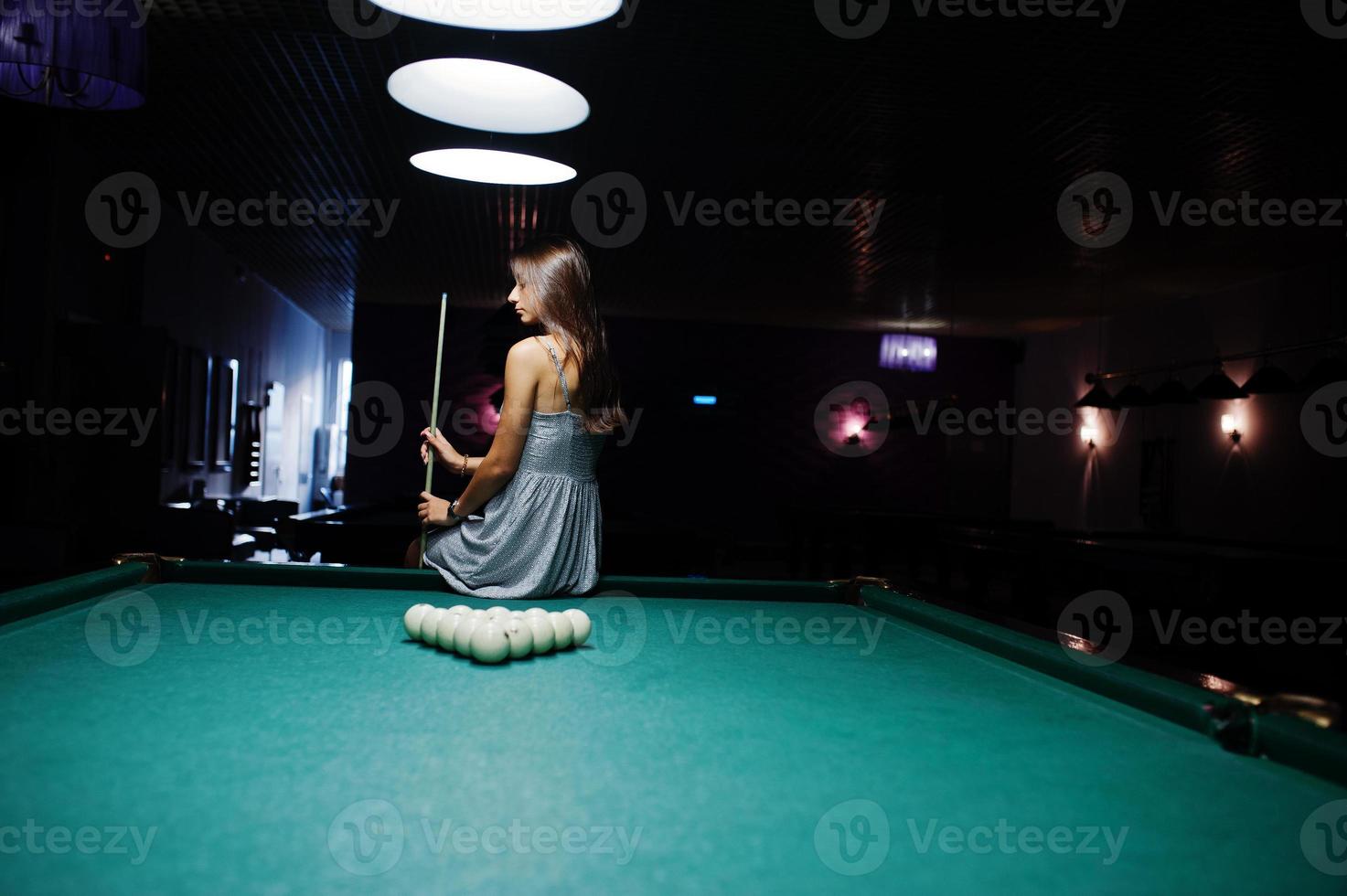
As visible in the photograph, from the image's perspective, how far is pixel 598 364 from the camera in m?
2.90

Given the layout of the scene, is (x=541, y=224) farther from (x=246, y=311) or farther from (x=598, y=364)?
(x=598, y=364)

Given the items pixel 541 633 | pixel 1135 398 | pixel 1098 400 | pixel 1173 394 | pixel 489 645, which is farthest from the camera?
pixel 1098 400

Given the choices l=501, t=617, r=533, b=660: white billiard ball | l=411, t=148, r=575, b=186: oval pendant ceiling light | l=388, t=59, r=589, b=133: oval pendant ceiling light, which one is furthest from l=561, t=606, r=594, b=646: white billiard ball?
l=411, t=148, r=575, b=186: oval pendant ceiling light

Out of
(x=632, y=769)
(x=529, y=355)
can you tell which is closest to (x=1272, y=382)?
(x=529, y=355)

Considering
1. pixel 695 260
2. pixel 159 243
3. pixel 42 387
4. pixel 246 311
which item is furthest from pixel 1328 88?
pixel 246 311

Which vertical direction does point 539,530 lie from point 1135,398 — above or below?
below

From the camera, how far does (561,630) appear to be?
195cm

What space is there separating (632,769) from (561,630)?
0.78 metres

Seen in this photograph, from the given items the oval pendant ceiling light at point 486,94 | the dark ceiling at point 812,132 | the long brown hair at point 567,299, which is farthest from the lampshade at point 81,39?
the long brown hair at point 567,299

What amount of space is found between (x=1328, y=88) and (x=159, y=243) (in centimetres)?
838

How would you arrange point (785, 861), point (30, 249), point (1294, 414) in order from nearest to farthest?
point (785, 861) < point (30, 249) < point (1294, 414)

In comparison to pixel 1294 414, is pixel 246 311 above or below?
above

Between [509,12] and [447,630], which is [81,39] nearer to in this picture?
[509,12]

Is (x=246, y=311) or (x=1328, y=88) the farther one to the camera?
(x=246, y=311)
